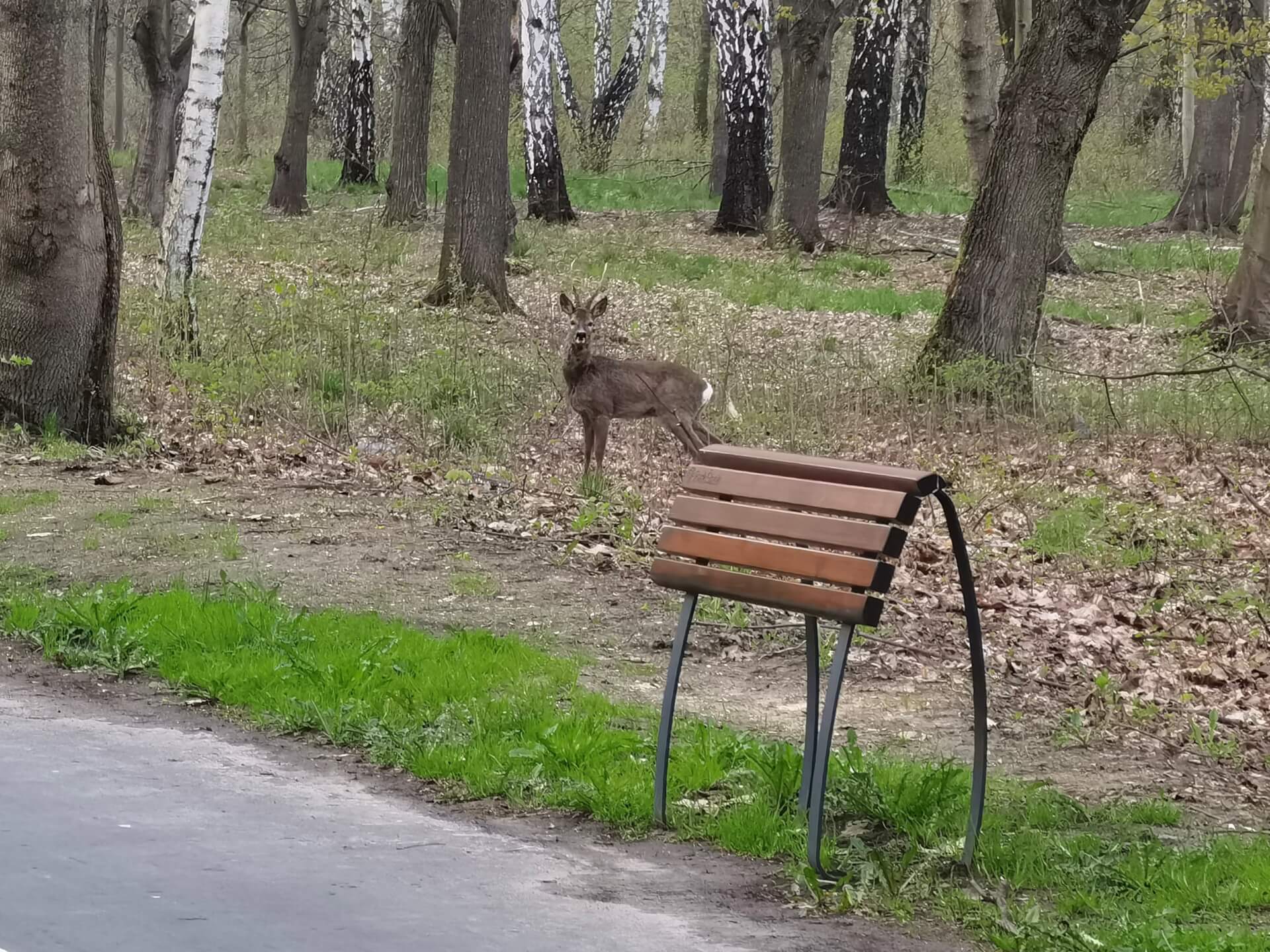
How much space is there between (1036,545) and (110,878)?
7721 millimetres

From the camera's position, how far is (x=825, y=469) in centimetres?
538

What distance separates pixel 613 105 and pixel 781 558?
1318 inches

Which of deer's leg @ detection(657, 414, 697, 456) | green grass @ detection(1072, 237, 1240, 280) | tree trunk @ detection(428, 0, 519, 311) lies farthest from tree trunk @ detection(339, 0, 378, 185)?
deer's leg @ detection(657, 414, 697, 456)

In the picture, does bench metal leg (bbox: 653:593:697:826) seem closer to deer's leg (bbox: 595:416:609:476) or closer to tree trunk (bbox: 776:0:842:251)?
deer's leg (bbox: 595:416:609:476)

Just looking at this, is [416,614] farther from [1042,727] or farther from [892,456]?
[892,456]

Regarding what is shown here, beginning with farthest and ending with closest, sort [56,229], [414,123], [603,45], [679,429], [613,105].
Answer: [603,45] → [613,105] → [414,123] → [679,429] → [56,229]

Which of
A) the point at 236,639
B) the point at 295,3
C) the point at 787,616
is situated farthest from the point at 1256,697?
the point at 295,3

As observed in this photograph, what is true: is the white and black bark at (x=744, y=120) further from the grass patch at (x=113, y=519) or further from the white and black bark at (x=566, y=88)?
the grass patch at (x=113, y=519)

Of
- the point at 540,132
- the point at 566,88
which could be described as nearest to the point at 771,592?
the point at 540,132

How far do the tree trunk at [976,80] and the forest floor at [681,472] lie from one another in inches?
89.6

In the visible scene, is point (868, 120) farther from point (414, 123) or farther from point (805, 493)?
point (805, 493)

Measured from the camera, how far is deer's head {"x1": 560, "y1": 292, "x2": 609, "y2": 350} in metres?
13.0

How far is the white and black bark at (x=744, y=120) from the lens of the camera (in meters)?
27.3

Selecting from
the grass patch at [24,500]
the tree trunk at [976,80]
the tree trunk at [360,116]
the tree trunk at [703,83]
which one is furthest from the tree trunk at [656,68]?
the grass patch at [24,500]
